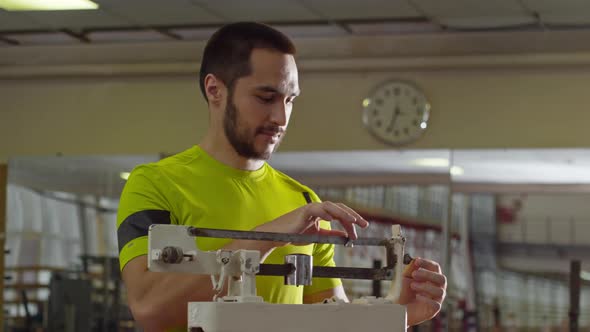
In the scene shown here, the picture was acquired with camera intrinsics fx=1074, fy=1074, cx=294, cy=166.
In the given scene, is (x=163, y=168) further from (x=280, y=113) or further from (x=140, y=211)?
(x=280, y=113)

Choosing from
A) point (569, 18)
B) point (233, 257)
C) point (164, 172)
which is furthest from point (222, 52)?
point (569, 18)

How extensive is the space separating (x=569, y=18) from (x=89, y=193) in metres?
3.03

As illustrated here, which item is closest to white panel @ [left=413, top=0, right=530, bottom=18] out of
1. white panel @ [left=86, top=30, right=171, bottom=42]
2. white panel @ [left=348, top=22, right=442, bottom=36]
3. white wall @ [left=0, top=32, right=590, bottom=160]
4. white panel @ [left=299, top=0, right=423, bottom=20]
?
white panel @ [left=299, top=0, right=423, bottom=20]

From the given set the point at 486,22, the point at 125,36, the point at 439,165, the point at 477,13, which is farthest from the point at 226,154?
the point at 125,36

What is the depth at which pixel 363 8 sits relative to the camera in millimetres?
5664

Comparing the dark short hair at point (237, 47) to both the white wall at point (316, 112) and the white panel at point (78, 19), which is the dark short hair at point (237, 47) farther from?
the white wall at point (316, 112)

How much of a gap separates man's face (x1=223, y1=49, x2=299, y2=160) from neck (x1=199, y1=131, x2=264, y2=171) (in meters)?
0.08

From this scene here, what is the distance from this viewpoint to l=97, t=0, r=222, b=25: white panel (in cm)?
561

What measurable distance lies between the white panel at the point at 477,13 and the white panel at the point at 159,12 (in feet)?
3.92

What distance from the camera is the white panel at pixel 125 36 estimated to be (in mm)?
6430

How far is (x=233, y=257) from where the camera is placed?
4.71 ft

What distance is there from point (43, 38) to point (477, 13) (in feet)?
8.86

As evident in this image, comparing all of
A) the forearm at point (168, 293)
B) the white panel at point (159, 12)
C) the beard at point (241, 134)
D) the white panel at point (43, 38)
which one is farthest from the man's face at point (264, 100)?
the white panel at point (43, 38)

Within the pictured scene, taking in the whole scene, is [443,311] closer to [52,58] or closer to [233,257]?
[52,58]
